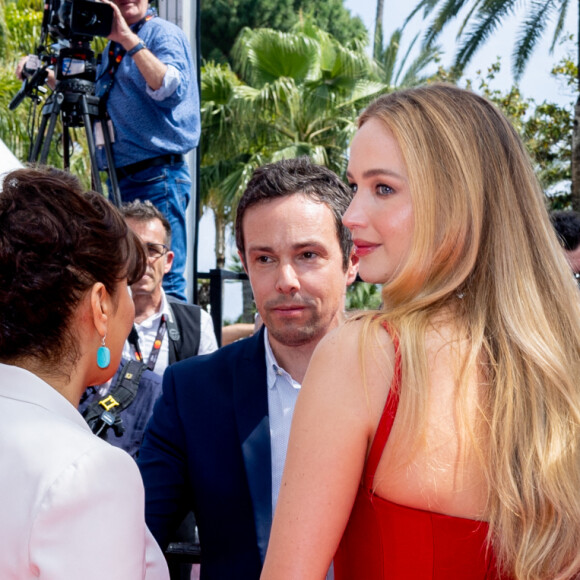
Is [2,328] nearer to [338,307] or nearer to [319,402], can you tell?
[319,402]

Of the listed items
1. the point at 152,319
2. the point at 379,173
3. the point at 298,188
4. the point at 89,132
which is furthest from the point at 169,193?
the point at 379,173

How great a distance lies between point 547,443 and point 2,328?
97 cm

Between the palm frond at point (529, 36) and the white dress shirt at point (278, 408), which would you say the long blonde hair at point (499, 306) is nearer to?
the white dress shirt at point (278, 408)

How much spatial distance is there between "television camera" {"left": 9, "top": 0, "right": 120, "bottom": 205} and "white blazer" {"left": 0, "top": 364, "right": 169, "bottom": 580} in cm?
239

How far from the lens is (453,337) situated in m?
1.33

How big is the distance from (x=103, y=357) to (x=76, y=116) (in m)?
2.59

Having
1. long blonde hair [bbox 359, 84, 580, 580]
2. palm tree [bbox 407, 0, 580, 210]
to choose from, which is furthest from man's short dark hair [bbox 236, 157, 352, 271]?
palm tree [bbox 407, 0, 580, 210]

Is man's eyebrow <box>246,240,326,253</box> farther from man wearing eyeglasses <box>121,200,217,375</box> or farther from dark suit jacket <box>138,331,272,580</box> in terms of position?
man wearing eyeglasses <box>121,200,217,375</box>

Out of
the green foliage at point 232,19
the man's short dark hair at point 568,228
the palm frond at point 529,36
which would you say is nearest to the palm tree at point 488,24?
the palm frond at point 529,36

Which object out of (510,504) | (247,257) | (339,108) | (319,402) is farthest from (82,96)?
(339,108)

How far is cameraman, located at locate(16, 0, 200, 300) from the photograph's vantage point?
3.85 metres

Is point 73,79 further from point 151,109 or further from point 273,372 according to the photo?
point 273,372

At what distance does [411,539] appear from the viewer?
1.28 meters

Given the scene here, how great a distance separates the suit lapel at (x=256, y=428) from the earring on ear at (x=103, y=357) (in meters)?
0.55
